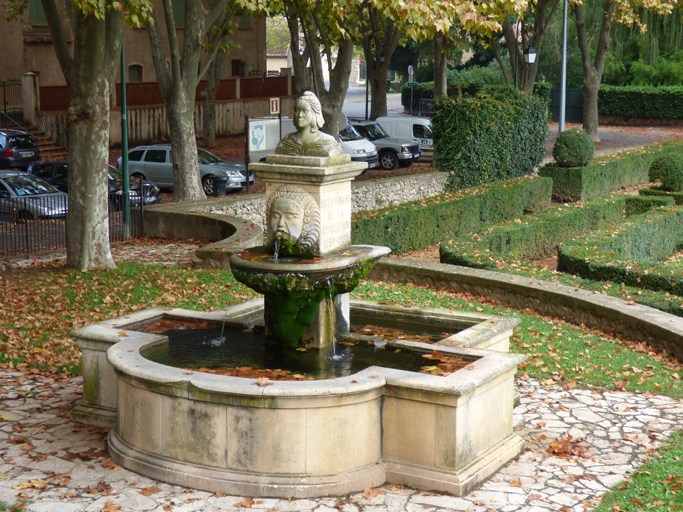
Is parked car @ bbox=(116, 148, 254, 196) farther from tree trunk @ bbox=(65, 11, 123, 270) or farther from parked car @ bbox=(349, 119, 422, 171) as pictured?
tree trunk @ bbox=(65, 11, 123, 270)

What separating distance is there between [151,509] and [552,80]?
53166 mm

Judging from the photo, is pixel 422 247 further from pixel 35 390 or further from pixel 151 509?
pixel 151 509

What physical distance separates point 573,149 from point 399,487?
1931 cm

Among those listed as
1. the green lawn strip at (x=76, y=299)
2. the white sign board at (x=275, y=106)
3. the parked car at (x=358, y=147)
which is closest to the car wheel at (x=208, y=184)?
the white sign board at (x=275, y=106)

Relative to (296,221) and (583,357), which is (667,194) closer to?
(583,357)

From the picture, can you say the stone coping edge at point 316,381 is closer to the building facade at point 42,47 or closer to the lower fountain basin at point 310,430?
the lower fountain basin at point 310,430

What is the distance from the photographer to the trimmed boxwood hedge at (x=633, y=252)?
12.8m

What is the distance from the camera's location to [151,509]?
618 centimetres

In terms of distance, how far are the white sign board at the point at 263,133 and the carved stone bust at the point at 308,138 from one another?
455 inches

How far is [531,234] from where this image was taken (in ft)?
55.9

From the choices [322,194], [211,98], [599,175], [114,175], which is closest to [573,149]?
[599,175]

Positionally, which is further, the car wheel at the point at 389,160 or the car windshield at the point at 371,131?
the car windshield at the point at 371,131

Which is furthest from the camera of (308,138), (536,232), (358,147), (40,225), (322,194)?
(358,147)

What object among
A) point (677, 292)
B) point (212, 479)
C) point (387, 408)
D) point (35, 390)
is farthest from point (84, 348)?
point (677, 292)
